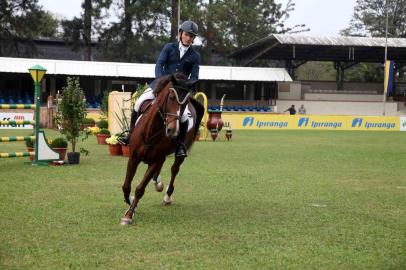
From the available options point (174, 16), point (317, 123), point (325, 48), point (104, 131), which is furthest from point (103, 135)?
point (174, 16)

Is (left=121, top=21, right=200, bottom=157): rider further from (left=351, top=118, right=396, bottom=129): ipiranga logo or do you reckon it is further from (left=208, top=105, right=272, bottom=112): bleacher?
(left=208, top=105, right=272, bottom=112): bleacher

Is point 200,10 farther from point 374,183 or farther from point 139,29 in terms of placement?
point 374,183

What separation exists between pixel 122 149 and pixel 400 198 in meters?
9.24

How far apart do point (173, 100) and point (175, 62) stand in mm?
1271

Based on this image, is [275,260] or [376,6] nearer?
[275,260]

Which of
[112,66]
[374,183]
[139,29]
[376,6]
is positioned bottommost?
[374,183]

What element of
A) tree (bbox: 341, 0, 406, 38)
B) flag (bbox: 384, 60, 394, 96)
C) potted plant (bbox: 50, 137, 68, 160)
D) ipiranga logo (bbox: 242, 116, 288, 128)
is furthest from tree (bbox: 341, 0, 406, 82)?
potted plant (bbox: 50, 137, 68, 160)

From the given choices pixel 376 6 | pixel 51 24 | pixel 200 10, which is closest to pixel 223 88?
pixel 200 10

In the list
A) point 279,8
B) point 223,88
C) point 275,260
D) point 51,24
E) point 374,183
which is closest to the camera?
point 275,260

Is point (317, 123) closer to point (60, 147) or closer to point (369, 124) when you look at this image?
point (369, 124)

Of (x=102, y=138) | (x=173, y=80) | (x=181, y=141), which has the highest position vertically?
(x=173, y=80)

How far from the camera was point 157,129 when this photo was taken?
25.4 feet

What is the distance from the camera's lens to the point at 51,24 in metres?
67.6

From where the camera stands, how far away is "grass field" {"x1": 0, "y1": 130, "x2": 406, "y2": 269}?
5.70 metres
